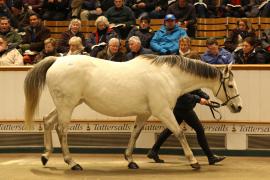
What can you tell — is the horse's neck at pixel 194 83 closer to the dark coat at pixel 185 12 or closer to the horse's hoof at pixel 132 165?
the horse's hoof at pixel 132 165

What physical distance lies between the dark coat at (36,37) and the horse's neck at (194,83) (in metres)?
4.72

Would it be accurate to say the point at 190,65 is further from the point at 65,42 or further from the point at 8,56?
the point at 65,42

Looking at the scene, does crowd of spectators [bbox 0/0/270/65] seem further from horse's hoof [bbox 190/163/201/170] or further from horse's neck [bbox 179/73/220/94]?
horse's hoof [bbox 190/163/201/170]

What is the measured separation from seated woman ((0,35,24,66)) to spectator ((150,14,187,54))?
226 centimetres

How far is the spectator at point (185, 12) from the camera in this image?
56.9 ft

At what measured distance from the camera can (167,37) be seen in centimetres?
1418

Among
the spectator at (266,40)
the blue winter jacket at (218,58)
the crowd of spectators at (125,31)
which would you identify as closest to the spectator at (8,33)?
the crowd of spectators at (125,31)

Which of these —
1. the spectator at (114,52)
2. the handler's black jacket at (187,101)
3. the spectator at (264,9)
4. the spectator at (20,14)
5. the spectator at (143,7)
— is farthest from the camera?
the spectator at (143,7)

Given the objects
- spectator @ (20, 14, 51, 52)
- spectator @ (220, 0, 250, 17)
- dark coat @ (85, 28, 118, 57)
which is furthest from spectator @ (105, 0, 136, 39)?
spectator @ (220, 0, 250, 17)

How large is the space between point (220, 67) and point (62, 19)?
727 centimetres

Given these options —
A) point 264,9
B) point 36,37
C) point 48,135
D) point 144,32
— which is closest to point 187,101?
point 48,135

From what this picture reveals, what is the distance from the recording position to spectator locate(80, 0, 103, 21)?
62.2 feet

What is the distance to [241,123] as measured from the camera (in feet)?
42.8

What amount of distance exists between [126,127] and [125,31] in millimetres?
3608
